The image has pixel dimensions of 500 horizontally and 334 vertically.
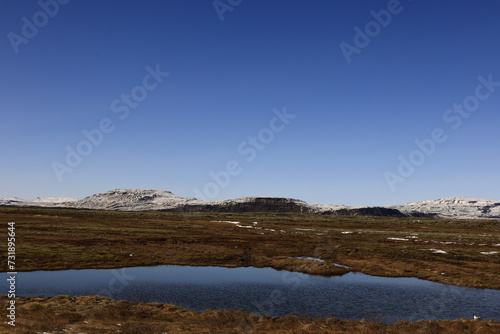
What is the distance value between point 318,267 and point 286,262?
23.4 feet

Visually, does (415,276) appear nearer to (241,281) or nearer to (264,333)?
(241,281)

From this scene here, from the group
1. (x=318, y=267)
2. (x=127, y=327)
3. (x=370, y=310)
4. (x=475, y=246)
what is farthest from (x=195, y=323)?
(x=475, y=246)

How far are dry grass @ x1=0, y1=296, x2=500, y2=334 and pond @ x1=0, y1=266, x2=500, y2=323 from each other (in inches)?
121

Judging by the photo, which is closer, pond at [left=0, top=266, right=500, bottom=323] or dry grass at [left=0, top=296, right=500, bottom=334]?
dry grass at [left=0, top=296, right=500, bottom=334]

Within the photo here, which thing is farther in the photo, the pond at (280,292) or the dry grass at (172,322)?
the pond at (280,292)

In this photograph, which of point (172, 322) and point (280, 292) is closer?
point (172, 322)

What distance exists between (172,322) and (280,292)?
17236 mm

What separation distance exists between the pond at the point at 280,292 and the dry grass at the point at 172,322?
309cm

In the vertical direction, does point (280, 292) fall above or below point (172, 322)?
below

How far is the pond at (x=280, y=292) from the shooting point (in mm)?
35875

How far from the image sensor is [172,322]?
29.5m

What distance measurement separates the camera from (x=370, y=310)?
118 feet

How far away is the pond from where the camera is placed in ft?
118

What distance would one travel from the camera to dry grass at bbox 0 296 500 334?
27.0m
